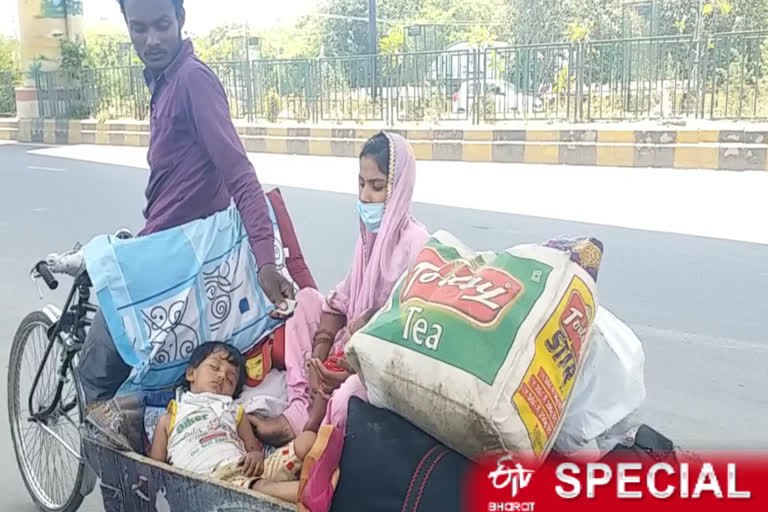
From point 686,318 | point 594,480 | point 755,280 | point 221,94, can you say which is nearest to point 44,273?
point 221,94

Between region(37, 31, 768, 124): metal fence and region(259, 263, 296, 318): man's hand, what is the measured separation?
8957 mm

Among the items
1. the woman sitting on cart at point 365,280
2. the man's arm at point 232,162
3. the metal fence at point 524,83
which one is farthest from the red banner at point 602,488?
the metal fence at point 524,83

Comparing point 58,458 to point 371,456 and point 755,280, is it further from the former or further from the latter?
point 755,280

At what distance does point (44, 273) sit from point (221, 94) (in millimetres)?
860

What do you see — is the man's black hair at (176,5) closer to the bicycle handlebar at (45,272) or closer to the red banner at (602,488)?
the bicycle handlebar at (45,272)

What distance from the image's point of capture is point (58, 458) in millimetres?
3021

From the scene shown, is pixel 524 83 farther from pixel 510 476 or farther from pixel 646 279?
pixel 510 476

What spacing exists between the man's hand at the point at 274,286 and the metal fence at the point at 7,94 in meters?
19.3

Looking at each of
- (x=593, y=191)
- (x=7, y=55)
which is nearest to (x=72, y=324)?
(x=593, y=191)

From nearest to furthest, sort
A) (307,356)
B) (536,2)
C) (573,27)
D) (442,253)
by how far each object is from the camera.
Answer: (442,253) < (307,356) < (573,27) < (536,2)

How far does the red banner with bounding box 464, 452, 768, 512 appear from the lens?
168 centimetres

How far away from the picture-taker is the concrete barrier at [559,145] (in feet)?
31.2

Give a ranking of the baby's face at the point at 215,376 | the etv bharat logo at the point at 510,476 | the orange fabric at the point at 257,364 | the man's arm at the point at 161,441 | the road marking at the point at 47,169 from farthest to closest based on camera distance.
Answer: the road marking at the point at 47,169
the orange fabric at the point at 257,364
the baby's face at the point at 215,376
the man's arm at the point at 161,441
the etv bharat logo at the point at 510,476

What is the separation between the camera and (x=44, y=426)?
9.80 ft
